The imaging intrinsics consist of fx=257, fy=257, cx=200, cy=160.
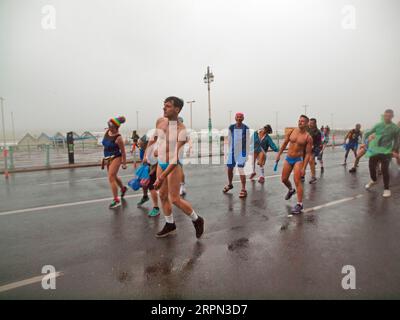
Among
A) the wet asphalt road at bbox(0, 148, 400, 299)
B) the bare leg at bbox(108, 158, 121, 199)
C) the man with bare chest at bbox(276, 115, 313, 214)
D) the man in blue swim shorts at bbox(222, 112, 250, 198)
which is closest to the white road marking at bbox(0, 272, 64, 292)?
the wet asphalt road at bbox(0, 148, 400, 299)

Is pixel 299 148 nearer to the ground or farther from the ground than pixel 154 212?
farther from the ground

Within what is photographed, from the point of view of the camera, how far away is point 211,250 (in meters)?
3.53

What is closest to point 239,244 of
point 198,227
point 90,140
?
point 198,227

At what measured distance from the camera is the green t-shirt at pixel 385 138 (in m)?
6.43

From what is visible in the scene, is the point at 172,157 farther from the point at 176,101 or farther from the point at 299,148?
the point at 299,148

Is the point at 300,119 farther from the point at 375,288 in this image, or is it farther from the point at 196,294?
the point at 196,294

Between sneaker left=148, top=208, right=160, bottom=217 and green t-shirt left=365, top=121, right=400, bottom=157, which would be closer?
sneaker left=148, top=208, right=160, bottom=217

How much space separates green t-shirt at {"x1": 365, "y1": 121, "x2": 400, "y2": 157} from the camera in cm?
643

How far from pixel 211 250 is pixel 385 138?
18.6 ft

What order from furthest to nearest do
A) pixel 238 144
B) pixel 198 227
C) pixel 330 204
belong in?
pixel 238 144, pixel 330 204, pixel 198 227

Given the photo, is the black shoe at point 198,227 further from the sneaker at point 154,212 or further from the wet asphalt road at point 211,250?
the sneaker at point 154,212

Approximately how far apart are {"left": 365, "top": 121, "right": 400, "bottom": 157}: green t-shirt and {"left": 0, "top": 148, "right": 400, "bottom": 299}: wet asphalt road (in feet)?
3.91

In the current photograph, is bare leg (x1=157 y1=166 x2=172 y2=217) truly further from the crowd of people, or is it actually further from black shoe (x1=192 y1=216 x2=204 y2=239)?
black shoe (x1=192 y1=216 x2=204 y2=239)
